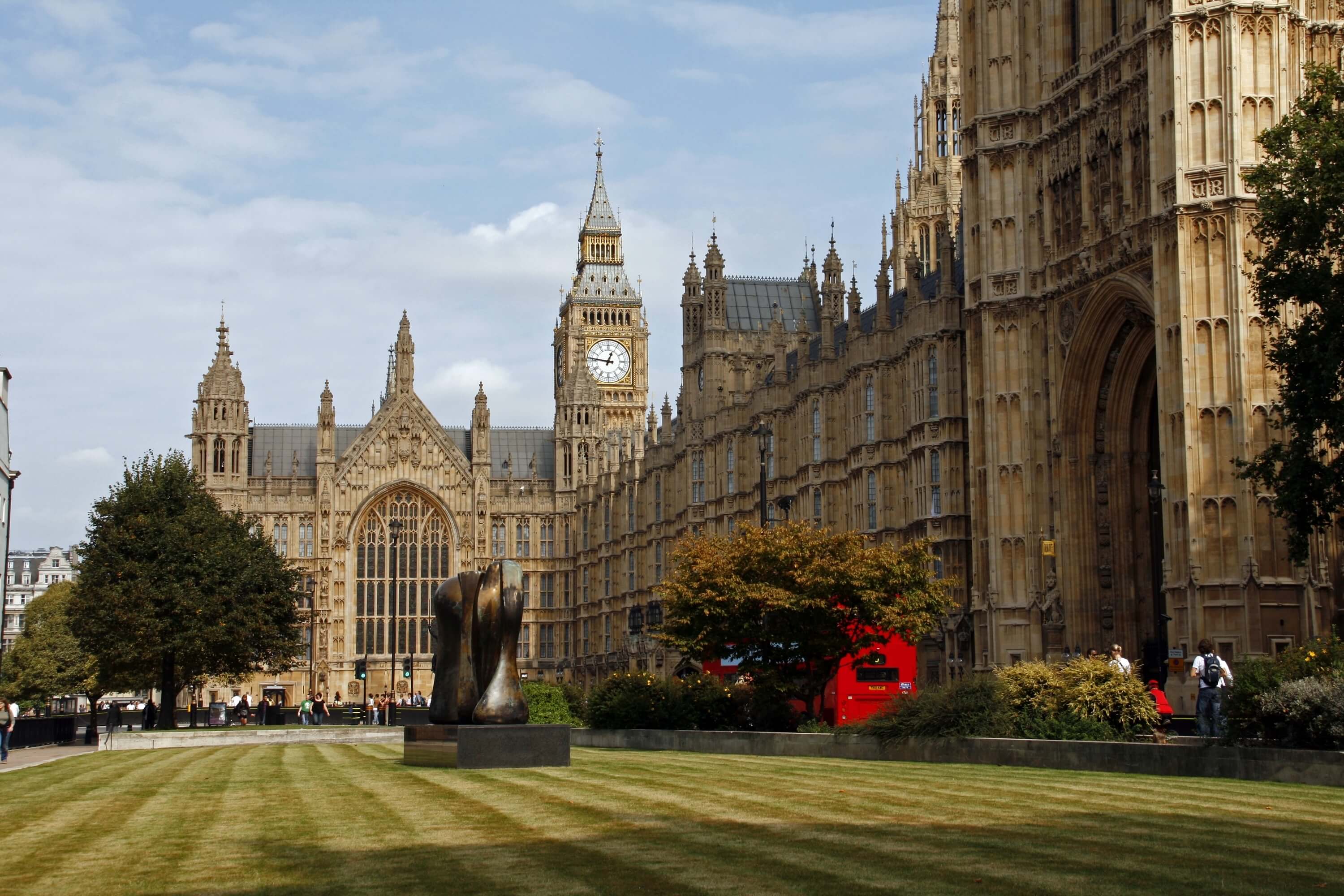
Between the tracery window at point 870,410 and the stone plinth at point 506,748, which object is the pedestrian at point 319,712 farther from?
the stone plinth at point 506,748

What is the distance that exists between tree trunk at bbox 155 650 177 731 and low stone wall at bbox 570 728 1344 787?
2949 cm

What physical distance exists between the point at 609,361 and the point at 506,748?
352 ft

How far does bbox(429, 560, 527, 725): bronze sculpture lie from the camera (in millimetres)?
26859

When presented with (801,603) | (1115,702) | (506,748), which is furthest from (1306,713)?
(801,603)

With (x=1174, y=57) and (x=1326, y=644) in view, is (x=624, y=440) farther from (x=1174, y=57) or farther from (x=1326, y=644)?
(x=1326, y=644)

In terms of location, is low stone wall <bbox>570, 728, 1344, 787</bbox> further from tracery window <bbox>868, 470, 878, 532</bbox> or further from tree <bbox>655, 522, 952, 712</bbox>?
tracery window <bbox>868, 470, 878, 532</bbox>

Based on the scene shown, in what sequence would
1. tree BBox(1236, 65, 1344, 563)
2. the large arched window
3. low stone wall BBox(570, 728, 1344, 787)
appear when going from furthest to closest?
the large arched window
tree BBox(1236, 65, 1344, 563)
low stone wall BBox(570, 728, 1344, 787)

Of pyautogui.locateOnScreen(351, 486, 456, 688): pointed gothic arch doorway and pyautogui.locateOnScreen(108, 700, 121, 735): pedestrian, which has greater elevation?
pyautogui.locateOnScreen(351, 486, 456, 688): pointed gothic arch doorway

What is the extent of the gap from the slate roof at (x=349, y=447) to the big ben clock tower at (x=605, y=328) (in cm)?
409

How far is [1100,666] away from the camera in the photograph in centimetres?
2723

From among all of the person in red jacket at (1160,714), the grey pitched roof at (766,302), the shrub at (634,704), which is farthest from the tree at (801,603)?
A: the grey pitched roof at (766,302)

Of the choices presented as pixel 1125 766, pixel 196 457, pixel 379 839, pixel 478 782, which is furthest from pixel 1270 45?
pixel 196 457

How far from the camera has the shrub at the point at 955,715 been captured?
26953mm

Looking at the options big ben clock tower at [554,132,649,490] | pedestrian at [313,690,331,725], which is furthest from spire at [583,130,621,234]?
pedestrian at [313,690,331,725]
